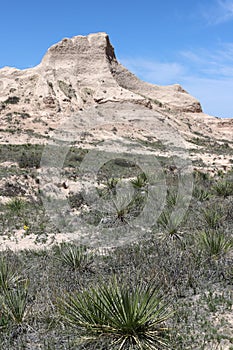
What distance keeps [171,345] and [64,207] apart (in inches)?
344

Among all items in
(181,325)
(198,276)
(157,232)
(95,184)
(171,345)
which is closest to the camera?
(171,345)

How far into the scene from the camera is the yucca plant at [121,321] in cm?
369

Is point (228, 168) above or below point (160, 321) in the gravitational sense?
above

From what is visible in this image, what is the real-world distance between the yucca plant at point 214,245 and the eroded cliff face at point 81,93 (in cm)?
2216

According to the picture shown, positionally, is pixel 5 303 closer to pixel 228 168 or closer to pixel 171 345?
pixel 171 345

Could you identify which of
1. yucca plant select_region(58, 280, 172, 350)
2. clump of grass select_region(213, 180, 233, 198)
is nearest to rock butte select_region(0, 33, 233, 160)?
clump of grass select_region(213, 180, 233, 198)

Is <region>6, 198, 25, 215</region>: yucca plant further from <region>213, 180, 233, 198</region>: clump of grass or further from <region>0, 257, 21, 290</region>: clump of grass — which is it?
<region>213, 180, 233, 198</region>: clump of grass

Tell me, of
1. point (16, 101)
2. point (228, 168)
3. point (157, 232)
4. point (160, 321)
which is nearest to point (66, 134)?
point (16, 101)

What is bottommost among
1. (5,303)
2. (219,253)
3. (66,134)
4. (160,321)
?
(5,303)

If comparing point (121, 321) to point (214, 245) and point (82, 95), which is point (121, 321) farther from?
point (82, 95)

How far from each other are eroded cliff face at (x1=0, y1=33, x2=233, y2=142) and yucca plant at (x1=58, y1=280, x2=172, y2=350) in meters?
23.9

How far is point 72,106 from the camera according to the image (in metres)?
32.0

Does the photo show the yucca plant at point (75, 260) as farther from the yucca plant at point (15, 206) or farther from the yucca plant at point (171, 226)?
the yucca plant at point (15, 206)

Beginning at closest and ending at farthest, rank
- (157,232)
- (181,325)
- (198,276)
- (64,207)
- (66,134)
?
(181,325) → (198,276) → (157,232) → (64,207) → (66,134)
